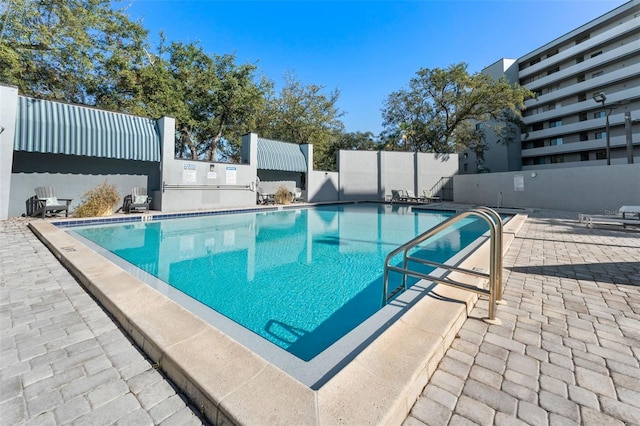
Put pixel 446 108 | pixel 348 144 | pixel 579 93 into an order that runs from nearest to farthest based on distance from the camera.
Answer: pixel 446 108
pixel 579 93
pixel 348 144

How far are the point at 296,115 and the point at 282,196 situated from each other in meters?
11.2

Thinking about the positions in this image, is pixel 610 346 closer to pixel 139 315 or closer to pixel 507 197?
pixel 139 315

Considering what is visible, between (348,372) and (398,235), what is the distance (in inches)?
269

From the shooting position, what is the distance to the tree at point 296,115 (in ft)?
78.9

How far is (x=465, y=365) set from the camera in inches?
70.7

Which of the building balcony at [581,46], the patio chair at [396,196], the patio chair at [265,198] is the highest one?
the building balcony at [581,46]

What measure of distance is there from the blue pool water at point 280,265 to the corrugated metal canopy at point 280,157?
6657 mm

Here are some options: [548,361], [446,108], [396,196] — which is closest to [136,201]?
[548,361]

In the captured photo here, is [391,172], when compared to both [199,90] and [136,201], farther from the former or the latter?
[136,201]

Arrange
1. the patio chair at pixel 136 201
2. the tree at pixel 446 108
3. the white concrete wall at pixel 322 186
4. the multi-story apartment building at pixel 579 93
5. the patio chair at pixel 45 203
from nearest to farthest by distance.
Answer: the patio chair at pixel 45 203 < the patio chair at pixel 136 201 < the white concrete wall at pixel 322 186 < the tree at pixel 446 108 < the multi-story apartment building at pixel 579 93

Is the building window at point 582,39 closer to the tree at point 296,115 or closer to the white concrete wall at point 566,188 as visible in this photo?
the white concrete wall at point 566,188

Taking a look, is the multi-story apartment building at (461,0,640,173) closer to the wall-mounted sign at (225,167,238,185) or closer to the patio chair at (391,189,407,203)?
the patio chair at (391,189,407,203)

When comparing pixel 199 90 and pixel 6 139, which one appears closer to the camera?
pixel 6 139

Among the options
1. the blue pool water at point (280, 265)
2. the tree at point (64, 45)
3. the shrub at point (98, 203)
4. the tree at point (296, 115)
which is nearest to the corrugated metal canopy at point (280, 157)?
the blue pool water at point (280, 265)
